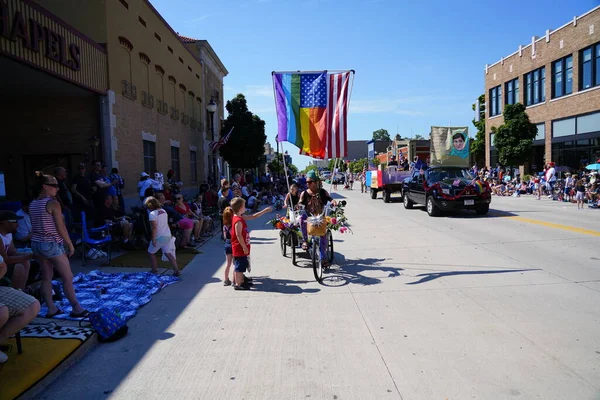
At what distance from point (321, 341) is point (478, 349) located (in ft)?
5.11

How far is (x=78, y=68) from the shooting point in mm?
11883

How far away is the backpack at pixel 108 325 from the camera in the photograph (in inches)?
190

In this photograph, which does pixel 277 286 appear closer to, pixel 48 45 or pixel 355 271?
pixel 355 271

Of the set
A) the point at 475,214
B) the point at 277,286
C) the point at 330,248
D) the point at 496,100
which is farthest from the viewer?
the point at 496,100

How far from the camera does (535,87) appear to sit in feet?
106

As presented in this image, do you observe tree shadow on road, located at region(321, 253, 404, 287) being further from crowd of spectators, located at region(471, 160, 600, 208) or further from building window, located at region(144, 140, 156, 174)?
crowd of spectators, located at region(471, 160, 600, 208)

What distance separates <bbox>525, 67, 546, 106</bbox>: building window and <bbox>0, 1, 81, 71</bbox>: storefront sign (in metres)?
30.4

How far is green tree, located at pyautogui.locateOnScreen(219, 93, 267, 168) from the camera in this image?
31.7 meters

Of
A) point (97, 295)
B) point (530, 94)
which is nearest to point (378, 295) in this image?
point (97, 295)

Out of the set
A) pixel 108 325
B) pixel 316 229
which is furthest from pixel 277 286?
pixel 108 325

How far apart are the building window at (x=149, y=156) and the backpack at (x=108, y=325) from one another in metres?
12.9

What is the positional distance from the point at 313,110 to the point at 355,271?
10.2 ft

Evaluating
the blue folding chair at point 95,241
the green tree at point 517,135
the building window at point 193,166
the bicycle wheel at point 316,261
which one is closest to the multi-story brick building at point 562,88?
the green tree at point 517,135

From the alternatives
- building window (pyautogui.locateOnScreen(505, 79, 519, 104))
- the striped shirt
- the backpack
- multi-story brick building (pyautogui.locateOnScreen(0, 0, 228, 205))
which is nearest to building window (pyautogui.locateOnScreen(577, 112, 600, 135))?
building window (pyautogui.locateOnScreen(505, 79, 519, 104))
